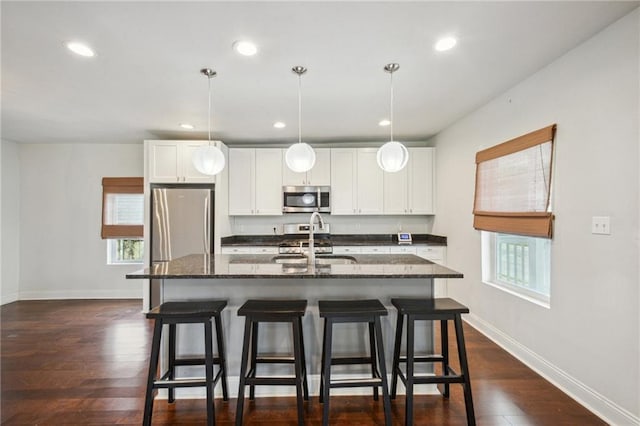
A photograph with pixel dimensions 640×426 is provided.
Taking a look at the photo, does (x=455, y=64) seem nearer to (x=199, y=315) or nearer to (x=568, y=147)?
(x=568, y=147)

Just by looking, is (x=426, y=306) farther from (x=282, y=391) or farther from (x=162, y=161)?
(x=162, y=161)

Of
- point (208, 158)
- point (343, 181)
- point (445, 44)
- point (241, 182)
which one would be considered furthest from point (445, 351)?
point (241, 182)

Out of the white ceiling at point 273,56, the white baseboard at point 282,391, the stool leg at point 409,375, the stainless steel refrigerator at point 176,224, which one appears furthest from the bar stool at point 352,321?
the stainless steel refrigerator at point 176,224

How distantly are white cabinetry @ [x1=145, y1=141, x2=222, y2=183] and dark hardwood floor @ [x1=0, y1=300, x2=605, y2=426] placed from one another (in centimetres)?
201

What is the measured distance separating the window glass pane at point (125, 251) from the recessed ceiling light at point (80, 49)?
3.40 metres

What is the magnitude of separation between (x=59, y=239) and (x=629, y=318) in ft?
21.7

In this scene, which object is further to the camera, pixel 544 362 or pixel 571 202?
pixel 544 362

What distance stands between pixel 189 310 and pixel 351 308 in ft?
3.36

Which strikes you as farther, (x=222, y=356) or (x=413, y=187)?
(x=413, y=187)

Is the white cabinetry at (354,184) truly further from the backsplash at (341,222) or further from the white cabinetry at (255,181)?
the white cabinetry at (255,181)

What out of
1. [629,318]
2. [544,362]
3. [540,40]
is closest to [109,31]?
[540,40]

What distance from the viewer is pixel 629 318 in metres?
1.78

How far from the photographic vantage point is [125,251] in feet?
16.2

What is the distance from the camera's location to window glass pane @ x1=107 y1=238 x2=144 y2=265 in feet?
16.1
